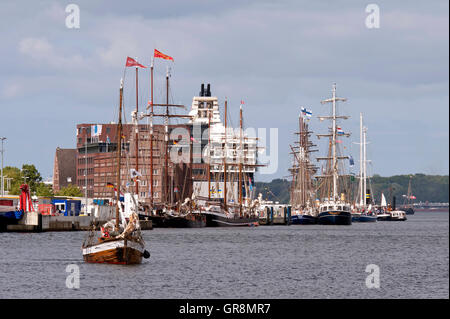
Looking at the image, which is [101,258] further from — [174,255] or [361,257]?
[361,257]

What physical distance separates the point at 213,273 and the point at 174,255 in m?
19.0

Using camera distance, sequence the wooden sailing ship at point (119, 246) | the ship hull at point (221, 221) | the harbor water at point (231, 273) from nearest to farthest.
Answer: the harbor water at point (231, 273) < the wooden sailing ship at point (119, 246) < the ship hull at point (221, 221)

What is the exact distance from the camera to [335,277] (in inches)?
Result: 2739

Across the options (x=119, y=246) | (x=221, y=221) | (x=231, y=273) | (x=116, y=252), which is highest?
(x=119, y=246)

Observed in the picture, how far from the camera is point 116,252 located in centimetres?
7119

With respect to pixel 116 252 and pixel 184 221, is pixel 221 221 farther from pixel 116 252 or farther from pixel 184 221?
pixel 116 252

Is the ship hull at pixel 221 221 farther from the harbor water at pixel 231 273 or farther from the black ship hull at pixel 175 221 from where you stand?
the harbor water at pixel 231 273

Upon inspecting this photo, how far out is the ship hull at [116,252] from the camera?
2798 inches

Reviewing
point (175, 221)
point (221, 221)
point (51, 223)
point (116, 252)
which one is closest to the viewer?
point (116, 252)

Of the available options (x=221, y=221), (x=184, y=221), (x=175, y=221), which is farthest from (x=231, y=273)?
(x=221, y=221)

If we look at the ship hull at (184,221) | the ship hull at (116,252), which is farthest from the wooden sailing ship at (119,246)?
the ship hull at (184,221)

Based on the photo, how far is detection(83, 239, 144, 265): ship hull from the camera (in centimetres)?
7106

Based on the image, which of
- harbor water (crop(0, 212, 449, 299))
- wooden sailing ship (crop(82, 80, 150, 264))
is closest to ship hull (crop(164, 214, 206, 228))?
harbor water (crop(0, 212, 449, 299))

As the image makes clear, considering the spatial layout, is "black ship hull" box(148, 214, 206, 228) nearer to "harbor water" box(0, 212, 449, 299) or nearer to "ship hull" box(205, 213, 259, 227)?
"ship hull" box(205, 213, 259, 227)
